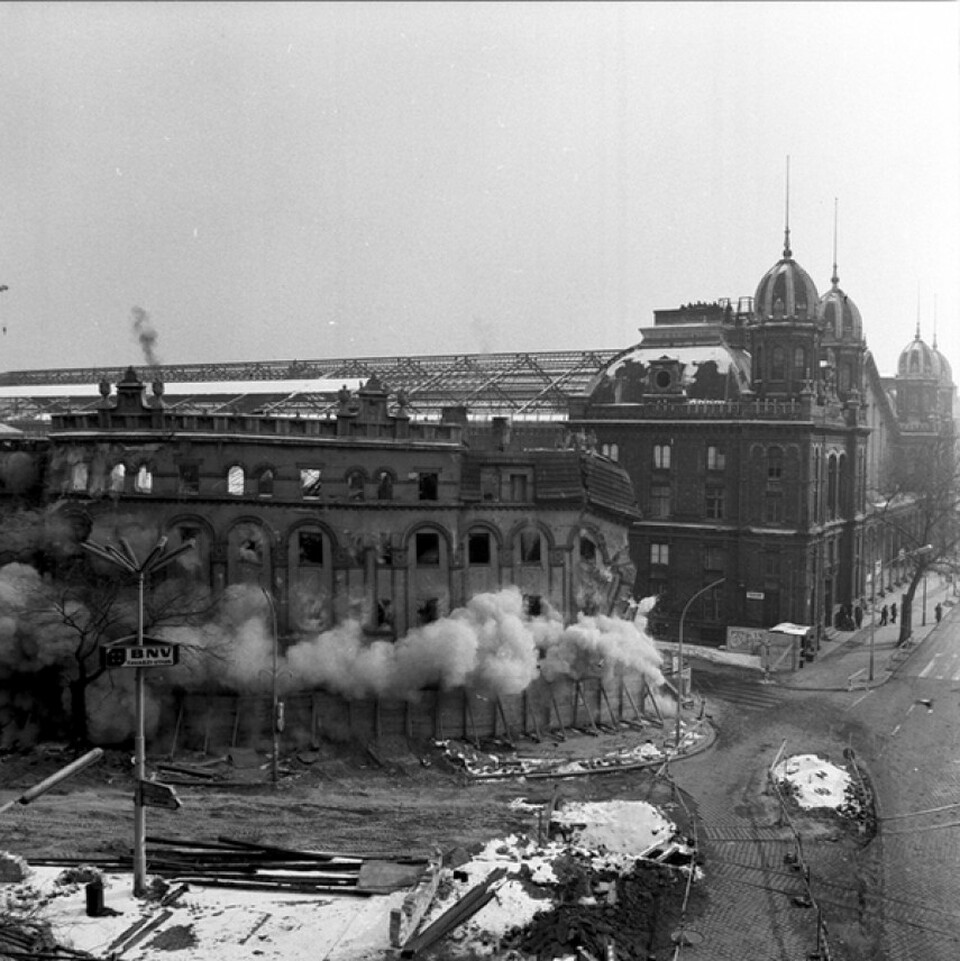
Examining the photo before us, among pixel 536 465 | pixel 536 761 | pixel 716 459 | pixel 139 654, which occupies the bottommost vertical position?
pixel 536 761

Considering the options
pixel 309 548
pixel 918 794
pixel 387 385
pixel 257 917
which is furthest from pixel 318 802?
pixel 387 385

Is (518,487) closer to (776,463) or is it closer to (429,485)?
(429,485)

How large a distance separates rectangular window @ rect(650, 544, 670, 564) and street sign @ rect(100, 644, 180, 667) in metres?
58.6

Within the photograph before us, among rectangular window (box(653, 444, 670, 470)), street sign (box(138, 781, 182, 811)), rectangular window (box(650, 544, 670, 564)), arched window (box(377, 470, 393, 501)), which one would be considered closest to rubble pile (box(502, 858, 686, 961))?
street sign (box(138, 781, 182, 811))

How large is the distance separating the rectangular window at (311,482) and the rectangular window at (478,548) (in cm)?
766

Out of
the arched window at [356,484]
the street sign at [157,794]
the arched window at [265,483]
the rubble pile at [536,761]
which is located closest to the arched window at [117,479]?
the arched window at [265,483]

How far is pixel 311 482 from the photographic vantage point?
5547 centimetres

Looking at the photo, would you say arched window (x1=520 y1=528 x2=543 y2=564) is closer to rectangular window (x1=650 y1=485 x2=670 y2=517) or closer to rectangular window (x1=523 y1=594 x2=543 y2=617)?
rectangular window (x1=523 y1=594 x2=543 y2=617)

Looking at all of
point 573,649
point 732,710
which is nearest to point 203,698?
point 573,649

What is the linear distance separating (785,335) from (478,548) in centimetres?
3759

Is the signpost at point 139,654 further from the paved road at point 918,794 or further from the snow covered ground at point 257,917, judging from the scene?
the paved road at point 918,794

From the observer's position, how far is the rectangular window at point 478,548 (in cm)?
5497

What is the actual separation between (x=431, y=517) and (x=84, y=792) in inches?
787

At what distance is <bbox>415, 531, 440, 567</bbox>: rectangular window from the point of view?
2132 inches
